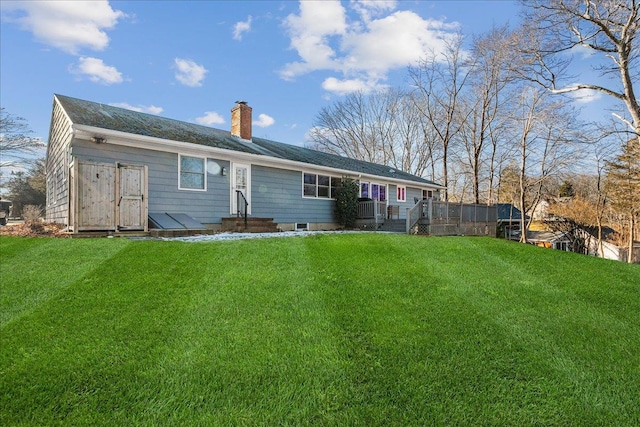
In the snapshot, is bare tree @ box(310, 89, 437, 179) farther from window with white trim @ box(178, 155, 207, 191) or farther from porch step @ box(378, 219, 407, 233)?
window with white trim @ box(178, 155, 207, 191)

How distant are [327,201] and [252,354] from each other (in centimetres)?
1277

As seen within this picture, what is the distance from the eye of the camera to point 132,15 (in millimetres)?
9625

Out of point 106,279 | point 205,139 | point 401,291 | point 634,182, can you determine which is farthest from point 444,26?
point 106,279

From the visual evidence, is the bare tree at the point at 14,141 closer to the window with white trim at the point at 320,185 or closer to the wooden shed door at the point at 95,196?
the window with white trim at the point at 320,185

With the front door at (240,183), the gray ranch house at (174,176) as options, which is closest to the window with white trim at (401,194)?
the gray ranch house at (174,176)

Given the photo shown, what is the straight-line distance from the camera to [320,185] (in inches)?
608

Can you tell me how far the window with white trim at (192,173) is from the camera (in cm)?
1080

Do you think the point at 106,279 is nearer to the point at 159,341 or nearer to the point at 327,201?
the point at 159,341

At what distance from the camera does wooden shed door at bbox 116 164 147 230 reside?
8562mm

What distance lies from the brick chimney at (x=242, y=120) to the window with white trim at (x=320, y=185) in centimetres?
299

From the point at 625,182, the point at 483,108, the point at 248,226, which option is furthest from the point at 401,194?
the point at 625,182

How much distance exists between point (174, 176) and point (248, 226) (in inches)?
109

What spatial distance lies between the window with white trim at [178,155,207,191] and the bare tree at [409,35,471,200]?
1761 centimetres

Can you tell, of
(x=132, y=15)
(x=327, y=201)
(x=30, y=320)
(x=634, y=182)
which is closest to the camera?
(x=30, y=320)
